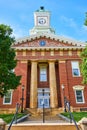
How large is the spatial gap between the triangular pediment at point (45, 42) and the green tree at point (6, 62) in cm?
1200

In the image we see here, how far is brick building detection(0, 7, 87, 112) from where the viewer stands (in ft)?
82.9

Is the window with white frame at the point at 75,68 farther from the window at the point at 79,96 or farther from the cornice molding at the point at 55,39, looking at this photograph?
the cornice molding at the point at 55,39

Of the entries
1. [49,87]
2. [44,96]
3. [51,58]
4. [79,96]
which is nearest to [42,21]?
[51,58]

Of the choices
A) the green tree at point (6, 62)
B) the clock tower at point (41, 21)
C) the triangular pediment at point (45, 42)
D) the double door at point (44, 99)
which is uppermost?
the clock tower at point (41, 21)

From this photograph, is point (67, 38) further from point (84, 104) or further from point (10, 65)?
point (10, 65)

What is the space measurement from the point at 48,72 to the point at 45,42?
182 inches

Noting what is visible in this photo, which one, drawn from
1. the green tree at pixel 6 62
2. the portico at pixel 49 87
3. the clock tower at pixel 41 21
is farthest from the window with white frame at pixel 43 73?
the clock tower at pixel 41 21

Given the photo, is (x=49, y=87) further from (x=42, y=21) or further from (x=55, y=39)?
(x=42, y=21)

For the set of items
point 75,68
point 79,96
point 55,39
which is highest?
point 55,39

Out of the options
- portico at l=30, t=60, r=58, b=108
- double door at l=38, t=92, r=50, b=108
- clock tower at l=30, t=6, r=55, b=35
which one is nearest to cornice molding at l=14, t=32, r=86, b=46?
portico at l=30, t=60, r=58, b=108

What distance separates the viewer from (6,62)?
16016 millimetres

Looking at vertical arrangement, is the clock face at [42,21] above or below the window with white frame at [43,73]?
above

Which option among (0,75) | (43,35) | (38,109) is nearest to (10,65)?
(0,75)

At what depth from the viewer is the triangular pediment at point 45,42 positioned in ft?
94.1
